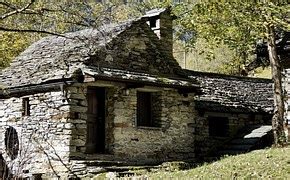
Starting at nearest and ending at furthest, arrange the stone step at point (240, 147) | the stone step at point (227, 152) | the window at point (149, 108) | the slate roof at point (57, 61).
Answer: the slate roof at point (57, 61) → the window at point (149, 108) → the stone step at point (227, 152) → the stone step at point (240, 147)

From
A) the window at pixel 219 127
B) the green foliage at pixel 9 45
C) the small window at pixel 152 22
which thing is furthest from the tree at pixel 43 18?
the window at pixel 219 127

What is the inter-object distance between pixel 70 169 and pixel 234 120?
31.7 feet

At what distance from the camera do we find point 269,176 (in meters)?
15.1

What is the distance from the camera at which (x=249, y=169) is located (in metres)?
16.2

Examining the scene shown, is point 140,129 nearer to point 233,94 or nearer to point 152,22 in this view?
point 152,22

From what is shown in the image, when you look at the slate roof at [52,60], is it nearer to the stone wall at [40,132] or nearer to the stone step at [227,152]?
the stone wall at [40,132]

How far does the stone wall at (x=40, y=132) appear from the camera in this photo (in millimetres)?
19297

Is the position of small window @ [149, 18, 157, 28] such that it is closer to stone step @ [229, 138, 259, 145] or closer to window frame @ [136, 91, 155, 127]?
window frame @ [136, 91, 155, 127]

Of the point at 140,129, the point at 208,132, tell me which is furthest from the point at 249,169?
the point at 208,132

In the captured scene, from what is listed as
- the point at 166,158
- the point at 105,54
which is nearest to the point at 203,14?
the point at 105,54

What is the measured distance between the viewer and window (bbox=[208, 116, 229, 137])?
1014 inches

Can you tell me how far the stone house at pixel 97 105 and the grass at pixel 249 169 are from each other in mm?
3240

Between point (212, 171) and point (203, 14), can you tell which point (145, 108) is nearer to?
point (203, 14)

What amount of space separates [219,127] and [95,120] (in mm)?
7471
